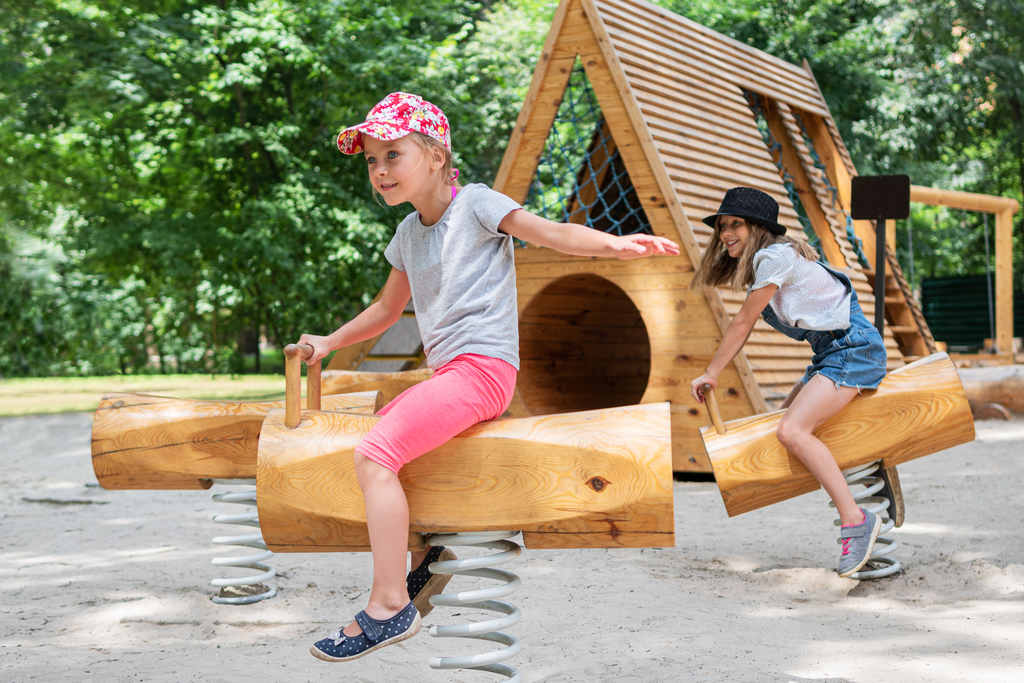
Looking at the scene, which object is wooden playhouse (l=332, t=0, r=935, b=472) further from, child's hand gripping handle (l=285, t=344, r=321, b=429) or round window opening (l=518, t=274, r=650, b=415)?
child's hand gripping handle (l=285, t=344, r=321, b=429)

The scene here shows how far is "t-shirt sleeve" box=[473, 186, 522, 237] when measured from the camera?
9.38 feet

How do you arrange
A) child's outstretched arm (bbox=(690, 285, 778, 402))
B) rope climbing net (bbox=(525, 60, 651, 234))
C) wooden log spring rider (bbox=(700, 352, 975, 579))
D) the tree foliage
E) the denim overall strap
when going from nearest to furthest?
child's outstretched arm (bbox=(690, 285, 778, 402))
wooden log spring rider (bbox=(700, 352, 975, 579))
the denim overall strap
rope climbing net (bbox=(525, 60, 651, 234))
the tree foliage

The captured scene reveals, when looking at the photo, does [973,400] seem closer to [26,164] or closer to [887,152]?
[887,152]

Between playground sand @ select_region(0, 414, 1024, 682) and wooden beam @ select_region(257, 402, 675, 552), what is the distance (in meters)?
0.67

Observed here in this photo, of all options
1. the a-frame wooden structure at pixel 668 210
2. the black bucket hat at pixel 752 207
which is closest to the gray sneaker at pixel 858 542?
the black bucket hat at pixel 752 207

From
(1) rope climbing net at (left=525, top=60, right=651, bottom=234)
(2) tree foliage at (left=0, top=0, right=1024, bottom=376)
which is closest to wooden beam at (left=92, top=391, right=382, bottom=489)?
(1) rope climbing net at (left=525, top=60, right=651, bottom=234)

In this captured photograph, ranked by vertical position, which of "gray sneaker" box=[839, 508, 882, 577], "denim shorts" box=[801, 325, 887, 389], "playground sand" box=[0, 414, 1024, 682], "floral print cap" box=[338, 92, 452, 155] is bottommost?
"playground sand" box=[0, 414, 1024, 682]

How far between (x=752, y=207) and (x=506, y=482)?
2.03 metres

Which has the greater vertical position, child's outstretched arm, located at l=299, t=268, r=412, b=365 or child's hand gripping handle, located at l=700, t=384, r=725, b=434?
child's outstretched arm, located at l=299, t=268, r=412, b=365

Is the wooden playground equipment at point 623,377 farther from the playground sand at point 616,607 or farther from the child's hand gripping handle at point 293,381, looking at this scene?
the playground sand at point 616,607

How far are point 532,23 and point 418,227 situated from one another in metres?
17.4

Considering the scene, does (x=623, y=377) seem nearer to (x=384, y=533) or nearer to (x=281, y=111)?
(x=384, y=533)

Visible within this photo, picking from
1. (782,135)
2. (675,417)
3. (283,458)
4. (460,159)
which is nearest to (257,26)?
(460,159)

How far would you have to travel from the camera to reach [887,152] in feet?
65.6
